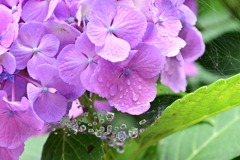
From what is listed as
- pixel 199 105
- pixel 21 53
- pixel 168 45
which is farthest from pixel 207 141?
pixel 21 53

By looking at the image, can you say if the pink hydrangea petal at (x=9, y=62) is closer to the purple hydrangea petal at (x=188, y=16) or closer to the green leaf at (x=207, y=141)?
the purple hydrangea petal at (x=188, y=16)

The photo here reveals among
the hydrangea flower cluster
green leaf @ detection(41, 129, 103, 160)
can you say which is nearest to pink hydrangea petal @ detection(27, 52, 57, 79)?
the hydrangea flower cluster

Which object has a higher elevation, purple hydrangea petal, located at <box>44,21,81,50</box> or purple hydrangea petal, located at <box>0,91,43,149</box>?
purple hydrangea petal, located at <box>44,21,81,50</box>

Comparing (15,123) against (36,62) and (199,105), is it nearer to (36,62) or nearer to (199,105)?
(36,62)

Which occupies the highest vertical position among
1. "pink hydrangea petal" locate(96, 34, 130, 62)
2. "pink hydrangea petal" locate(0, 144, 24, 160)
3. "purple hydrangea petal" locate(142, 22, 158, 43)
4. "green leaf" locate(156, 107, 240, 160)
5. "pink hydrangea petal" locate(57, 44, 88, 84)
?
"purple hydrangea petal" locate(142, 22, 158, 43)

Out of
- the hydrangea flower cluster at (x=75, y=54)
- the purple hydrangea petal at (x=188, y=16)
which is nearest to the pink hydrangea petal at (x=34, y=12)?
the hydrangea flower cluster at (x=75, y=54)

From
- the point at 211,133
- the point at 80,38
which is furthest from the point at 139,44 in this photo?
the point at 211,133

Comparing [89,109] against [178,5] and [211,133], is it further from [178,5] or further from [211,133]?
[211,133]

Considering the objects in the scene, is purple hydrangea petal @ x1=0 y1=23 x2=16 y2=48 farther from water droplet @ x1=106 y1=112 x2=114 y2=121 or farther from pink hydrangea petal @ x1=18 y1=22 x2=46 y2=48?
water droplet @ x1=106 y1=112 x2=114 y2=121
